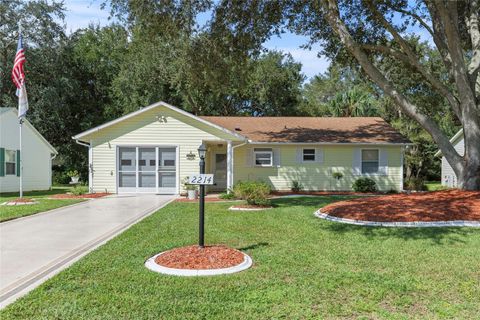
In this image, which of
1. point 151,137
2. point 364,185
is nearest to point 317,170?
point 364,185

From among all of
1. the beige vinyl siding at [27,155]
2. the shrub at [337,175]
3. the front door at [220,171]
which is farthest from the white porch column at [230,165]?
the beige vinyl siding at [27,155]

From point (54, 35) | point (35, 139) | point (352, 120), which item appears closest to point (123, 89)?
point (54, 35)

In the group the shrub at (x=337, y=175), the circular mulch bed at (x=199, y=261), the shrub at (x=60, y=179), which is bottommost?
the circular mulch bed at (x=199, y=261)

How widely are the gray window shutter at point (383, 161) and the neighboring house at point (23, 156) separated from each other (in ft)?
58.3

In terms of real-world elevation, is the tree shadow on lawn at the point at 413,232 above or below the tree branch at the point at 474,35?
below

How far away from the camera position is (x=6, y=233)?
27.2 feet

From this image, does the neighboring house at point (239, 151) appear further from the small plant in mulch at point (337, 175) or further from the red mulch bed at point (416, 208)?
the red mulch bed at point (416, 208)

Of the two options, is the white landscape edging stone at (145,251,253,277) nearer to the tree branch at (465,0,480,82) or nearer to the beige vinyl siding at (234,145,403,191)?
the tree branch at (465,0,480,82)

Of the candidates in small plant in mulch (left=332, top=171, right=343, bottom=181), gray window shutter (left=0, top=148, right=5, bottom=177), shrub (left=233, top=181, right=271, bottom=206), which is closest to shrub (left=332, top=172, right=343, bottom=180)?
small plant in mulch (left=332, top=171, right=343, bottom=181)

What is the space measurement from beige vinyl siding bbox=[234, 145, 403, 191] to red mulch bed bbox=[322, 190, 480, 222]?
8.63 metres

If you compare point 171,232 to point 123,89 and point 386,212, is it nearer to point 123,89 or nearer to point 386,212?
point 386,212

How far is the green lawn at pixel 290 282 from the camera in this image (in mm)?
4000

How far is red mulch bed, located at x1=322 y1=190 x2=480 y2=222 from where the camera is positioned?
881cm

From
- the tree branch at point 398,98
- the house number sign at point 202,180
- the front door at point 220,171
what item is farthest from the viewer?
the front door at point 220,171
